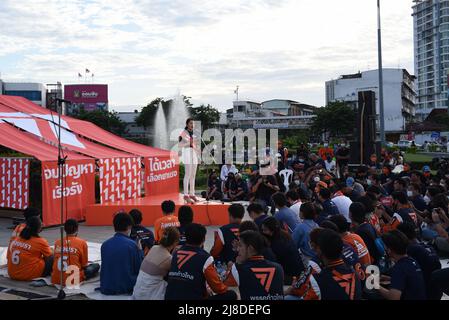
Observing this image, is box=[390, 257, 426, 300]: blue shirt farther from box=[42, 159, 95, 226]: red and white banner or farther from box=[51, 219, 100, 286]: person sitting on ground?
box=[42, 159, 95, 226]: red and white banner

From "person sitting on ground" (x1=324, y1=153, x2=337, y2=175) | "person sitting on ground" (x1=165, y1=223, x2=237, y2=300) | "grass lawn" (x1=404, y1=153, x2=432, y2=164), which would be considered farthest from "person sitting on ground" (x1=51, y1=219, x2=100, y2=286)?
"grass lawn" (x1=404, y1=153, x2=432, y2=164)

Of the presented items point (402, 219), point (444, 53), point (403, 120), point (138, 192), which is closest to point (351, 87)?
point (403, 120)

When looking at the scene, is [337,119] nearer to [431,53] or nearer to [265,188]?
[265,188]

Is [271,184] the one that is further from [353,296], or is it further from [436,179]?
[353,296]

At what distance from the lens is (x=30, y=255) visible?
6.51m

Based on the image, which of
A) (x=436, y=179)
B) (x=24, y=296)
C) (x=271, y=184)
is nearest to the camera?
(x=24, y=296)

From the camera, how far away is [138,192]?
14.4 meters

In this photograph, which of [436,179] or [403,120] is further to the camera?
[403,120]

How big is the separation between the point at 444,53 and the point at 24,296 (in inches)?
4496

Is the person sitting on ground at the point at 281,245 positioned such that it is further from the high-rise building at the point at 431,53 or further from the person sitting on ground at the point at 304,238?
the high-rise building at the point at 431,53

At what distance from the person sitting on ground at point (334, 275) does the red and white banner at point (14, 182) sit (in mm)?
10124

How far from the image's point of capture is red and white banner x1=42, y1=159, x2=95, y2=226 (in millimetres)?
11102

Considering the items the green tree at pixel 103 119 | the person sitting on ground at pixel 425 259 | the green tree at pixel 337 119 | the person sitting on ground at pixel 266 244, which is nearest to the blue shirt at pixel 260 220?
the person sitting on ground at pixel 266 244

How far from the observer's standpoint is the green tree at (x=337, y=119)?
55.5m
